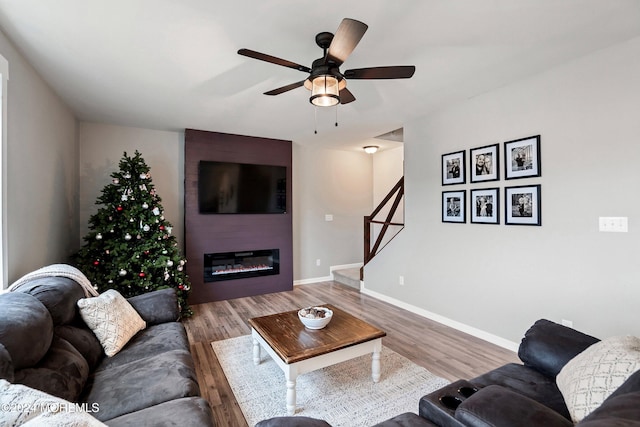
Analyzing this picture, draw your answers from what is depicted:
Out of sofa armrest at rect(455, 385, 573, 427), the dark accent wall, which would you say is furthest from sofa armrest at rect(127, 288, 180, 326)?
sofa armrest at rect(455, 385, 573, 427)

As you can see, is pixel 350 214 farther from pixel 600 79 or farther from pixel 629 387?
pixel 629 387

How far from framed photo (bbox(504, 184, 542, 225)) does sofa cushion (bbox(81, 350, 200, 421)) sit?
306cm

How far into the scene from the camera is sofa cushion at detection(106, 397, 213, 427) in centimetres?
126

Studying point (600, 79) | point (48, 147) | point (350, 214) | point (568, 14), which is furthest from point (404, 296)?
point (48, 147)

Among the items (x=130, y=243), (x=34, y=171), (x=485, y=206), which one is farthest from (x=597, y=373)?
(x=130, y=243)

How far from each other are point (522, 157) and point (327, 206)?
3556 millimetres

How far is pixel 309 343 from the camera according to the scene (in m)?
2.14

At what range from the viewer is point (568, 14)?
1.92 metres

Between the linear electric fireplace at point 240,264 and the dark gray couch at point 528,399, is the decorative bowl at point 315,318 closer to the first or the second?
the dark gray couch at point 528,399

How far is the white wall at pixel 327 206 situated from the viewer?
5.63 meters

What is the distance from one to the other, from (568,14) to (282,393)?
3.25 m

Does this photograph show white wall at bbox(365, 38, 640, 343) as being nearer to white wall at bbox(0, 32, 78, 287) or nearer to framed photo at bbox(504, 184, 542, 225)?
framed photo at bbox(504, 184, 542, 225)

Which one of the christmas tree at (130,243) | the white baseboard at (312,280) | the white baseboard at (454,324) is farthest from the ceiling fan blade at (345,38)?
the white baseboard at (312,280)

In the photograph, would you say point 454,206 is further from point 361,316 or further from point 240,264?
point 240,264
